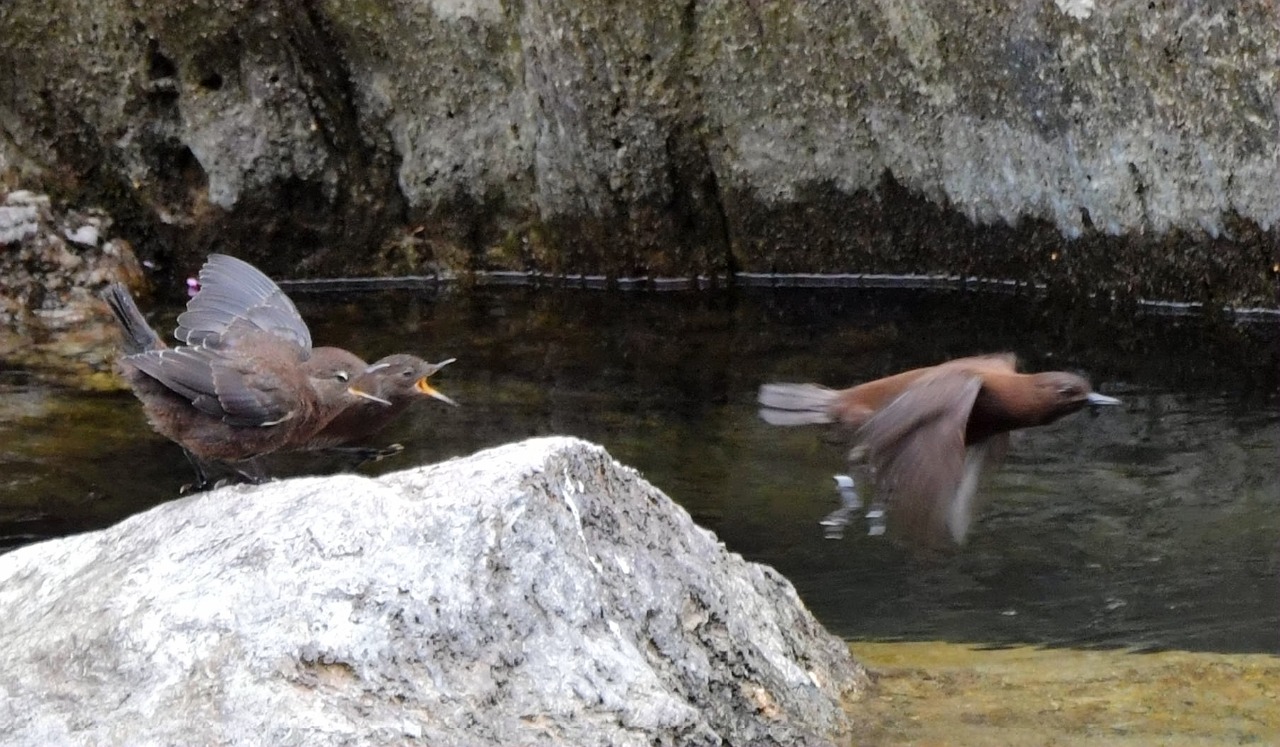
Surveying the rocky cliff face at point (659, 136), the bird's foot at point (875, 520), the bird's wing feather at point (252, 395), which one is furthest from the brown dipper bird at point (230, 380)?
the rocky cliff face at point (659, 136)

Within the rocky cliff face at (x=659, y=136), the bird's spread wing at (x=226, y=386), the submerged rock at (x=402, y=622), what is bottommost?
the submerged rock at (x=402, y=622)

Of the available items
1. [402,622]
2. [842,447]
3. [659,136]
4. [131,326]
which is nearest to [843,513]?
[842,447]

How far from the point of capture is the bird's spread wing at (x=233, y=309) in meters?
4.62

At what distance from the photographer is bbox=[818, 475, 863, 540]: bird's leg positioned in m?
5.82

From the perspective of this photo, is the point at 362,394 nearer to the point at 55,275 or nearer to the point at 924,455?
the point at 924,455

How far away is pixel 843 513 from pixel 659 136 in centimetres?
403

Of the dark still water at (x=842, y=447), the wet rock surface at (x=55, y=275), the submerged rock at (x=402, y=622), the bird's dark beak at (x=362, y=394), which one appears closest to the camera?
the submerged rock at (x=402, y=622)

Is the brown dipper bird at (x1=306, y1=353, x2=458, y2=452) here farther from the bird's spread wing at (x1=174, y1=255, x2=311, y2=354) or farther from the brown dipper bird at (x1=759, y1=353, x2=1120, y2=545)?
the brown dipper bird at (x1=759, y1=353, x2=1120, y2=545)

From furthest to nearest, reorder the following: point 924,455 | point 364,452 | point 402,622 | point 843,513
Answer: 1. point 843,513
2. point 364,452
3. point 924,455
4. point 402,622

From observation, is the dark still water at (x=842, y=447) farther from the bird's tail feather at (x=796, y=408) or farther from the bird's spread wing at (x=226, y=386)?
the bird's spread wing at (x=226, y=386)

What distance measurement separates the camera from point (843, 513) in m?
5.93

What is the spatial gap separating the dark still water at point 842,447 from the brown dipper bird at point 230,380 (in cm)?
174

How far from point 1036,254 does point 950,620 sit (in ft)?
14.7

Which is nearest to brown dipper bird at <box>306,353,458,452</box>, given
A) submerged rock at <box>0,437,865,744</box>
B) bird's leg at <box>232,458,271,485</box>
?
bird's leg at <box>232,458,271,485</box>
